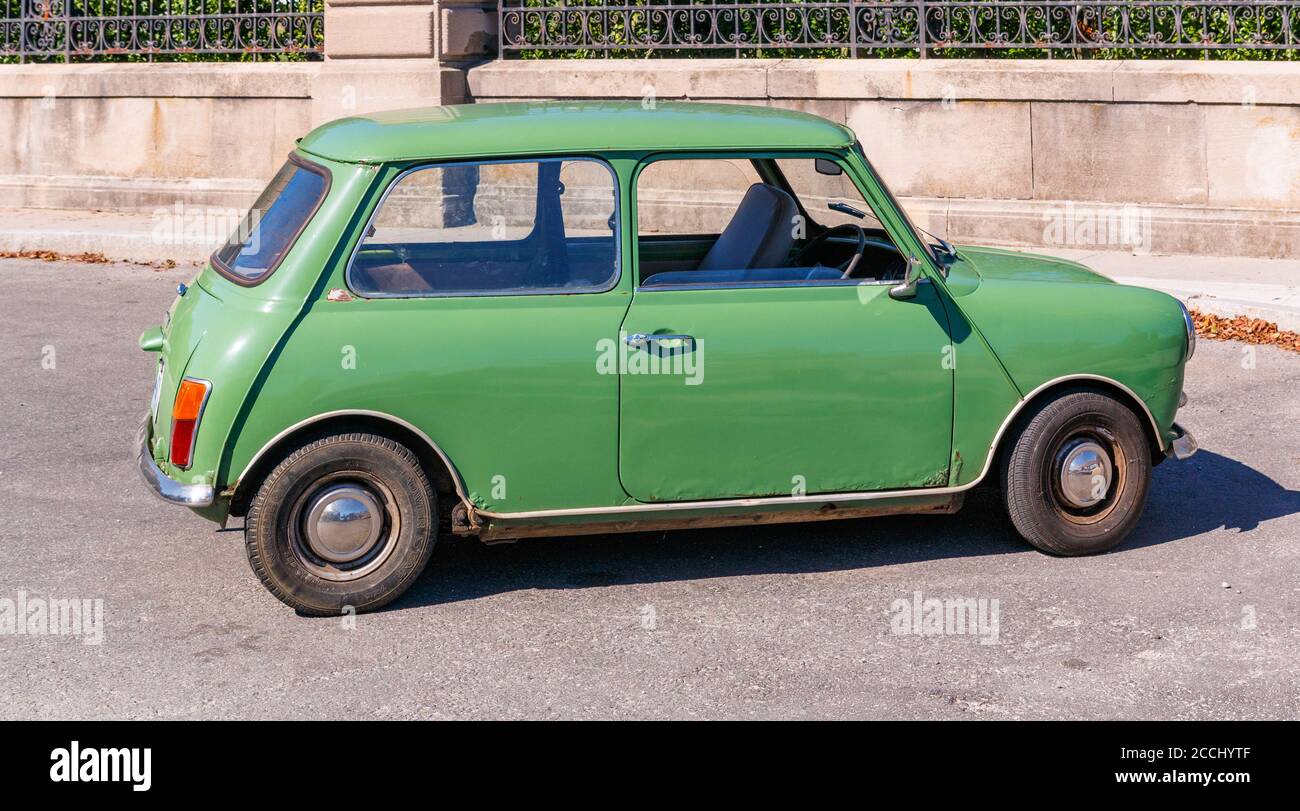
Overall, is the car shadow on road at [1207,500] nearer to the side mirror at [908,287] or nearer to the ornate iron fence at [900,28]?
the side mirror at [908,287]

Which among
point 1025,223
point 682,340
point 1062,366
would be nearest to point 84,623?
point 682,340

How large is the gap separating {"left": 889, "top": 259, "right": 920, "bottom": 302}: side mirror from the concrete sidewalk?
5398 millimetres

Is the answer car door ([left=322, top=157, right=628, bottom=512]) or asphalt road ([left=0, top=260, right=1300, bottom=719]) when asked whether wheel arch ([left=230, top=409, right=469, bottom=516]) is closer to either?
car door ([left=322, top=157, right=628, bottom=512])

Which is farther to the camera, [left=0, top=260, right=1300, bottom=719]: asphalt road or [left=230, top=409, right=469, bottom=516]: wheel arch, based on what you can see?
[left=230, top=409, right=469, bottom=516]: wheel arch

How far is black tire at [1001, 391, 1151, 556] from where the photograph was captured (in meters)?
5.78

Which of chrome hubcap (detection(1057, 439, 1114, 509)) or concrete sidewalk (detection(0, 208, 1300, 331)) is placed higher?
concrete sidewalk (detection(0, 208, 1300, 331))

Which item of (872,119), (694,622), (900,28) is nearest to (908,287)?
(694,622)

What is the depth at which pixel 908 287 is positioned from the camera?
5598mm

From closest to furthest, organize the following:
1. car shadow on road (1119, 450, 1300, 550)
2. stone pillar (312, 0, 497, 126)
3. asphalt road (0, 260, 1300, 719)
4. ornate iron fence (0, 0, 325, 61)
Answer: asphalt road (0, 260, 1300, 719)
car shadow on road (1119, 450, 1300, 550)
stone pillar (312, 0, 497, 126)
ornate iron fence (0, 0, 325, 61)

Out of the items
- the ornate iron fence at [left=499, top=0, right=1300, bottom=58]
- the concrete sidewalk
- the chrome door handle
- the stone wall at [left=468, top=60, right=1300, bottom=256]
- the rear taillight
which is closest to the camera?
the rear taillight

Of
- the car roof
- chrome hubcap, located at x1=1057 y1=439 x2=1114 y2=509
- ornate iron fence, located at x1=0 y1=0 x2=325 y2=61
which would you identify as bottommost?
chrome hubcap, located at x1=1057 y1=439 x2=1114 y2=509

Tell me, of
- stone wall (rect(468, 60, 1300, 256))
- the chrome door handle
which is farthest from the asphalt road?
stone wall (rect(468, 60, 1300, 256))

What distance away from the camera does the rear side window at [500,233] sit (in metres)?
5.44

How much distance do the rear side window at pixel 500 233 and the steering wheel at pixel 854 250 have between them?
895mm
